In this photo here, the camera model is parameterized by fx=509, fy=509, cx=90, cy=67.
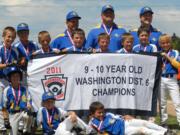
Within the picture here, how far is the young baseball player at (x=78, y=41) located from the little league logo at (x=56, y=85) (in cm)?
64

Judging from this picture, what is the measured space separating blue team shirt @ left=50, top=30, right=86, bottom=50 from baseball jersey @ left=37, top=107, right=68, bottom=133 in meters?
1.83

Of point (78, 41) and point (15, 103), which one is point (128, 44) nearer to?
point (78, 41)

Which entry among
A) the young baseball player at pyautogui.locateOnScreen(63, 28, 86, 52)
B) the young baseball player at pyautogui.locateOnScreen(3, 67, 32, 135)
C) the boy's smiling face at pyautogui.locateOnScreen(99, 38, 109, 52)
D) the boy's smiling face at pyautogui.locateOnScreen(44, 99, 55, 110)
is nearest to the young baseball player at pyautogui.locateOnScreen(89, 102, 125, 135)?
the boy's smiling face at pyautogui.locateOnScreen(44, 99, 55, 110)

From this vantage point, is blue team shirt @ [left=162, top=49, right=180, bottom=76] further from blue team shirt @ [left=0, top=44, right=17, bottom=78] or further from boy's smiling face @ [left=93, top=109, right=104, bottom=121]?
blue team shirt @ [left=0, top=44, right=17, bottom=78]

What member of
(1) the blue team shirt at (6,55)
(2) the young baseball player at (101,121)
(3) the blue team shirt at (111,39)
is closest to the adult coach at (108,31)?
(3) the blue team shirt at (111,39)

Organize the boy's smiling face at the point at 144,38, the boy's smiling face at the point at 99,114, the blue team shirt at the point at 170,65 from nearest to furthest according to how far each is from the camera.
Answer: the boy's smiling face at the point at 99,114 < the boy's smiling face at the point at 144,38 < the blue team shirt at the point at 170,65

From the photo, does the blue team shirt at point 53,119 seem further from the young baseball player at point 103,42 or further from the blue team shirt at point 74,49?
the young baseball player at point 103,42

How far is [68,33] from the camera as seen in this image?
11117 mm

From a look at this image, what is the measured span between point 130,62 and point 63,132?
2.33 meters

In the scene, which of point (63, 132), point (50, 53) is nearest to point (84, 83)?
point (50, 53)

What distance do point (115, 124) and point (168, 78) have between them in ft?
8.08

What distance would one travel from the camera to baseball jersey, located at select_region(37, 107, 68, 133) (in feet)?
31.4

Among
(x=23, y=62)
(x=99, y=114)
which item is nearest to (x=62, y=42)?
(x=23, y=62)

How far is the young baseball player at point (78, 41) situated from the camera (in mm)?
10562
